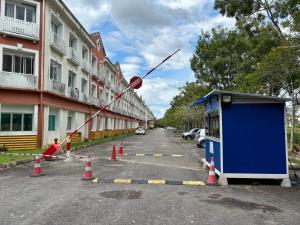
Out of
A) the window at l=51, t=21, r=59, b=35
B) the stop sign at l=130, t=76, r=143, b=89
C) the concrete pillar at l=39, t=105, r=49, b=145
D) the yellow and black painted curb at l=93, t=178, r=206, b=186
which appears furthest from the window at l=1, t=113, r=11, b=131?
the yellow and black painted curb at l=93, t=178, r=206, b=186

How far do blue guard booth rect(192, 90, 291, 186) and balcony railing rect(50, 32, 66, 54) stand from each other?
1602 centimetres

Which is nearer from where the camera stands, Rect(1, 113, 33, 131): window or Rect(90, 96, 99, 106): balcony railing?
Rect(1, 113, 33, 131): window

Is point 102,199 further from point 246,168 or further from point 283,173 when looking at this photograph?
point 283,173

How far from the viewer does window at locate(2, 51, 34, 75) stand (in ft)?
63.2

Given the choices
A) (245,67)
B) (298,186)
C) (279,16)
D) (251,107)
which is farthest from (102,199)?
(245,67)

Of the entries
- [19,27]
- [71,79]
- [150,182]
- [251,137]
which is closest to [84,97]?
[71,79]

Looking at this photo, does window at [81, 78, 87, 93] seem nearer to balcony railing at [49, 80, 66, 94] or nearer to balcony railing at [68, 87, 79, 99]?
balcony railing at [68, 87, 79, 99]

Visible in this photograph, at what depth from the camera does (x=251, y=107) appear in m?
9.04

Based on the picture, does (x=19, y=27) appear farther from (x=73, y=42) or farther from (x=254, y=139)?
(x=254, y=139)

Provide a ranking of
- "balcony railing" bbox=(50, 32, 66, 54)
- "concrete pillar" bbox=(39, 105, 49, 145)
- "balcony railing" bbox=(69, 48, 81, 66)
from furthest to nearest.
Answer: "balcony railing" bbox=(69, 48, 81, 66) < "balcony railing" bbox=(50, 32, 66, 54) < "concrete pillar" bbox=(39, 105, 49, 145)

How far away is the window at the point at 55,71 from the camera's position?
22.3 m

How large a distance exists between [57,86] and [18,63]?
11.1ft

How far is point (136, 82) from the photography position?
12789 mm

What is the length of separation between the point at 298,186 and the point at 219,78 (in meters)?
22.0
